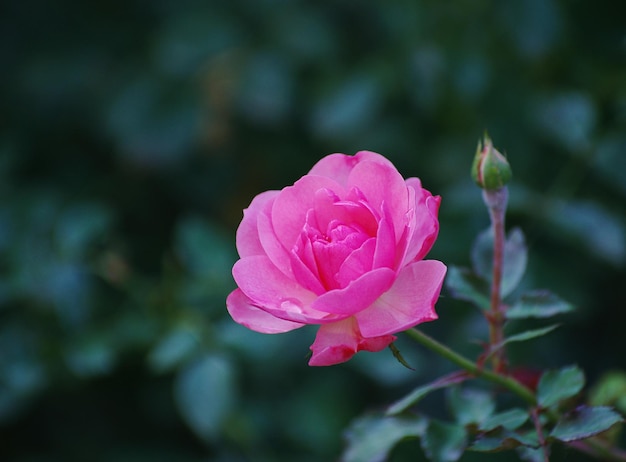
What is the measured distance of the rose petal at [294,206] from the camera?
811 mm

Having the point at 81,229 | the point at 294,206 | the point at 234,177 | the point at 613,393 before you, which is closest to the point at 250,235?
the point at 294,206

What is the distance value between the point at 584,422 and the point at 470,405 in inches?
7.7

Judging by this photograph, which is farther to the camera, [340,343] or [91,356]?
[91,356]

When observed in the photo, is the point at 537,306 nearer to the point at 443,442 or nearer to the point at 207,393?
the point at 443,442

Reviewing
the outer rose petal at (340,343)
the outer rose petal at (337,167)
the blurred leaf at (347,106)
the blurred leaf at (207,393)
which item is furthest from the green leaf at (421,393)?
the blurred leaf at (347,106)

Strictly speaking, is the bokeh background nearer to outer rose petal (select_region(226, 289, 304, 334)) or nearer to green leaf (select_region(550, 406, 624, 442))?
green leaf (select_region(550, 406, 624, 442))

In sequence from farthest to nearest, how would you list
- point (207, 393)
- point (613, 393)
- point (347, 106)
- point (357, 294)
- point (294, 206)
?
1. point (347, 106)
2. point (207, 393)
3. point (613, 393)
4. point (294, 206)
5. point (357, 294)

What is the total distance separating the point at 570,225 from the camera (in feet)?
4.57

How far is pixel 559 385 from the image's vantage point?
2.85 ft

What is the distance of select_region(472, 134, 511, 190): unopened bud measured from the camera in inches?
33.5

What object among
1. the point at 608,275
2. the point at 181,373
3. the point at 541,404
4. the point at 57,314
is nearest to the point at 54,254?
the point at 57,314

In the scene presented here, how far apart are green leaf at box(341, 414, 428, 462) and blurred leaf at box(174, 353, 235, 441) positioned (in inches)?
13.7

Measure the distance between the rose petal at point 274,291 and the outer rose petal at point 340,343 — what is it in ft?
0.05

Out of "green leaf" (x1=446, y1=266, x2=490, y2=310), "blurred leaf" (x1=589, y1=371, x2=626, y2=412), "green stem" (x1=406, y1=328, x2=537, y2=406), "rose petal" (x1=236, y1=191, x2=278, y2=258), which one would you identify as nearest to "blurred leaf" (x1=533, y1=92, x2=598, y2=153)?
"blurred leaf" (x1=589, y1=371, x2=626, y2=412)
